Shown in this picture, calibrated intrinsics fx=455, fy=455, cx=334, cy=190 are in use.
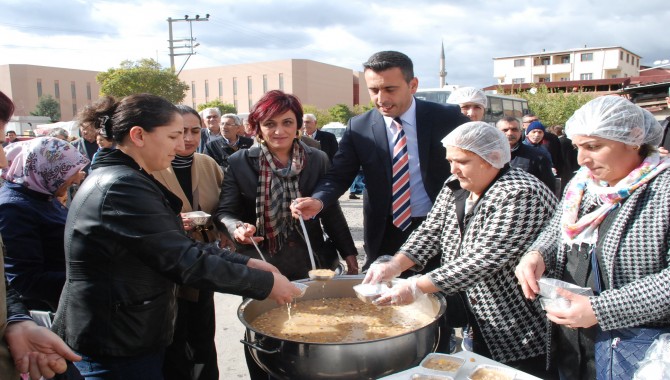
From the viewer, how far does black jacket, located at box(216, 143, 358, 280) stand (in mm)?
2711

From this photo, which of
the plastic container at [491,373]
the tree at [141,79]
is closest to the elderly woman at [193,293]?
the plastic container at [491,373]

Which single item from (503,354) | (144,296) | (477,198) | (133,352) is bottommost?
(503,354)

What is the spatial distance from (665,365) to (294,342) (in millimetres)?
1138

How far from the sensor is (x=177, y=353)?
2613 mm

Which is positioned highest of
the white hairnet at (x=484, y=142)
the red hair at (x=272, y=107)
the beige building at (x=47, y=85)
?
the beige building at (x=47, y=85)

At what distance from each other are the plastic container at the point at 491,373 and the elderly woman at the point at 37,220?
1885 mm

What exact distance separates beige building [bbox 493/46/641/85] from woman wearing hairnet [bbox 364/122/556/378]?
6885cm

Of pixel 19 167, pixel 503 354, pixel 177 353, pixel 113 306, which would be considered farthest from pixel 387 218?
pixel 19 167

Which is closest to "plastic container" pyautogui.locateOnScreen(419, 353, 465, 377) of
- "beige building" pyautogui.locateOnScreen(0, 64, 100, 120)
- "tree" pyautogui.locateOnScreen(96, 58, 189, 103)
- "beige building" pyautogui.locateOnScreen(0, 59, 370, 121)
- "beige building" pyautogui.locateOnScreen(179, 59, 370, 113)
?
"tree" pyautogui.locateOnScreen(96, 58, 189, 103)

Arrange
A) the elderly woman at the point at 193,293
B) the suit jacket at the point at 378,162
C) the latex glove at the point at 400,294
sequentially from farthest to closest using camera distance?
the suit jacket at the point at 378,162, the elderly woman at the point at 193,293, the latex glove at the point at 400,294

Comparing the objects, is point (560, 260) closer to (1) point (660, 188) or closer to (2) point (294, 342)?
(1) point (660, 188)

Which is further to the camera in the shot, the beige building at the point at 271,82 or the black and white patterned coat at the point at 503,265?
the beige building at the point at 271,82

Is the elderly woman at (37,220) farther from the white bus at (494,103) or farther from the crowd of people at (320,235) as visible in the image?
the white bus at (494,103)

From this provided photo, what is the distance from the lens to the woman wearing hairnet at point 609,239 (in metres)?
1.50
